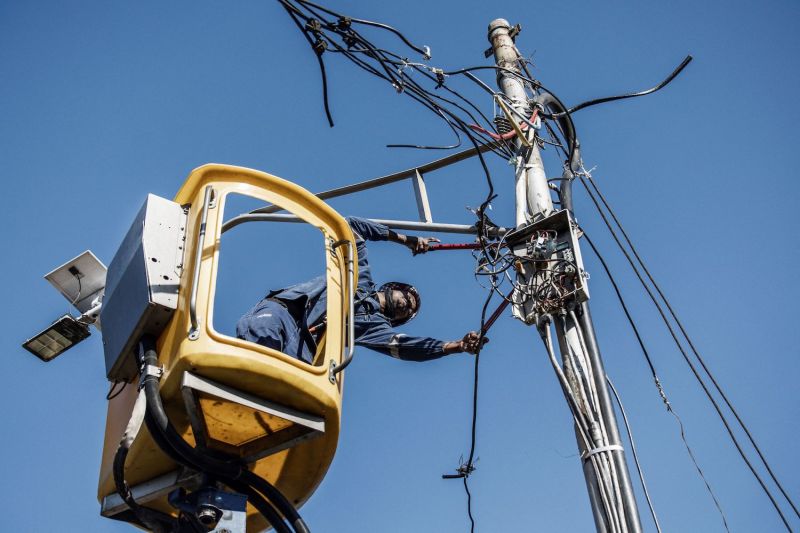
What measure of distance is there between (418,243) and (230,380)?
9.36ft

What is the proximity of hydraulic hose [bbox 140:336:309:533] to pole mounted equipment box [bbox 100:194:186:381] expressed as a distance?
0.17 m

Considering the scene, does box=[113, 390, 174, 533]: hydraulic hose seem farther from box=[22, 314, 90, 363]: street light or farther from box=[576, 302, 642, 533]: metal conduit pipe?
box=[576, 302, 642, 533]: metal conduit pipe

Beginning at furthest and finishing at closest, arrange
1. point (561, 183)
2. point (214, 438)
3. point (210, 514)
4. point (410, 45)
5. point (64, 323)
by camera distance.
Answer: point (410, 45)
point (561, 183)
point (64, 323)
point (214, 438)
point (210, 514)

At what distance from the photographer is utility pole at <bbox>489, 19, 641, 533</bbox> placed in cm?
473

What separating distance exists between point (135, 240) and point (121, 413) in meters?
0.98

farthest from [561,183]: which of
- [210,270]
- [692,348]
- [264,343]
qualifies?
[210,270]

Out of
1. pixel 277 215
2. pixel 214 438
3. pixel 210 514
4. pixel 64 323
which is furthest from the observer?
pixel 64 323

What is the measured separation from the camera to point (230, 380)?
14.0 ft

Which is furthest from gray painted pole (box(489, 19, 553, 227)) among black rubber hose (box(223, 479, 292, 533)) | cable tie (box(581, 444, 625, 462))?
black rubber hose (box(223, 479, 292, 533))

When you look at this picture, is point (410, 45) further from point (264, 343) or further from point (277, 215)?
point (264, 343)

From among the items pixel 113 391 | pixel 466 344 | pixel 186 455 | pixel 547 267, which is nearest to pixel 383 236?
pixel 466 344

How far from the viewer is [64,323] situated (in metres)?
5.88

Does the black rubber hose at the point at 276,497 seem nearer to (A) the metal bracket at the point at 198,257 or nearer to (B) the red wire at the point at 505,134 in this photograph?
(A) the metal bracket at the point at 198,257

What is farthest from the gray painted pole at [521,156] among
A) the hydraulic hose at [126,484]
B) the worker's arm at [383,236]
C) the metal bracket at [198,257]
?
the hydraulic hose at [126,484]
